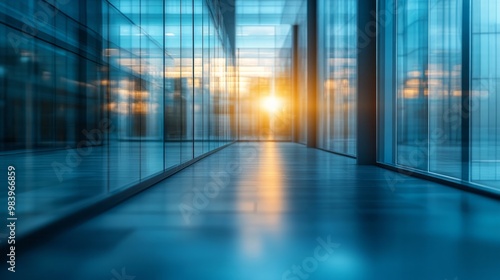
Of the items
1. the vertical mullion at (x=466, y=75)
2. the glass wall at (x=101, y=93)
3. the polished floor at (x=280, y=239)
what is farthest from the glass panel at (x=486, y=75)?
the glass wall at (x=101, y=93)

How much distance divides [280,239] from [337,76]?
16.2m

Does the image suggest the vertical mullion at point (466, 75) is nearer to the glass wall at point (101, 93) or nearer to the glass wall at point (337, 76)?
the glass wall at point (101, 93)

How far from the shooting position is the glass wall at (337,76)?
1695 centimetres

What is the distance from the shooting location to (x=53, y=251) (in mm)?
4031

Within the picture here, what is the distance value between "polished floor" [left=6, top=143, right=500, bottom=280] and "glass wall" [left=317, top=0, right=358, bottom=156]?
9531mm

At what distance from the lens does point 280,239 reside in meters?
4.45

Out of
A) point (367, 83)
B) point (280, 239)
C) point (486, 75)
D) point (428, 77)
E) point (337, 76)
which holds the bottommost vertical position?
point (280, 239)

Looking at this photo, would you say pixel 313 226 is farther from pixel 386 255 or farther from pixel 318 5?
pixel 318 5

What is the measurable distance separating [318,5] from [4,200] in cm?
2133

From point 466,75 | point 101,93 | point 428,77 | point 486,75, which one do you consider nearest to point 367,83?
point 428,77

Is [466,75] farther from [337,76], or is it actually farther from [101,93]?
[337,76]

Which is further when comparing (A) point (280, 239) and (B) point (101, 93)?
(B) point (101, 93)

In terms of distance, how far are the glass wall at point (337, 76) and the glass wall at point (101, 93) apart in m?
5.53

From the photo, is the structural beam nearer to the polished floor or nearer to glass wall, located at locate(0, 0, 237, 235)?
glass wall, located at locate(0, 0, 237, 235)
